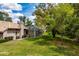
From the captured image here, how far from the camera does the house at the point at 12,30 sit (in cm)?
246

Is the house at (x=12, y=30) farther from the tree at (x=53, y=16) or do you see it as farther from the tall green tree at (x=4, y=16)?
the tree at (x=53, y=16)

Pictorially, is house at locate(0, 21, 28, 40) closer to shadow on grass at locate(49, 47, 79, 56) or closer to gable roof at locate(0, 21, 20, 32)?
gable roof at locate(0, 21, 20, 32)

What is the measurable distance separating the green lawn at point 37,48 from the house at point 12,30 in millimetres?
67

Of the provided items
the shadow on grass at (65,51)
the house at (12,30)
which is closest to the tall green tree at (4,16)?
the house at (12,30)

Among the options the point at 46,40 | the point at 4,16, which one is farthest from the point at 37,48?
the point at 4,16

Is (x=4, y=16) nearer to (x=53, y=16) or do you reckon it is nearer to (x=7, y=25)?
(x=7, y=25)

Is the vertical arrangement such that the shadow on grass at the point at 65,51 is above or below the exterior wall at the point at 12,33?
below

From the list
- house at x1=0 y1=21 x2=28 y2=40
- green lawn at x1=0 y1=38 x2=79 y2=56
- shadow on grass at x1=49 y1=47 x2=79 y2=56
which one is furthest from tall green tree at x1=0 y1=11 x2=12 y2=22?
shadow on grass at x1=49 y1=47 x2=79 y2=56

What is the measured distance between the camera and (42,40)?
8.27 ft

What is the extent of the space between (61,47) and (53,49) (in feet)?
0.30

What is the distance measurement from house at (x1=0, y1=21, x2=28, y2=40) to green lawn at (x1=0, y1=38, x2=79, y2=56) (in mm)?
67

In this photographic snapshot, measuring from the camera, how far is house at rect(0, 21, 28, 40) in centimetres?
246

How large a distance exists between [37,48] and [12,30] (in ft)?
1.00

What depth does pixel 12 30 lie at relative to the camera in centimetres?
248
